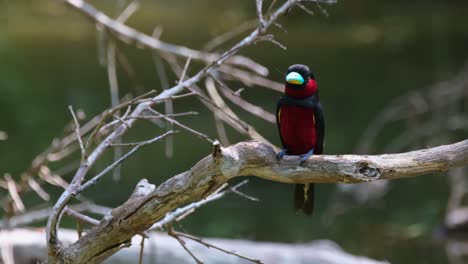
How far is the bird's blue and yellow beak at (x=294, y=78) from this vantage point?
256 cm

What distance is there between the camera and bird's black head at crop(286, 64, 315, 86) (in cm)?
257

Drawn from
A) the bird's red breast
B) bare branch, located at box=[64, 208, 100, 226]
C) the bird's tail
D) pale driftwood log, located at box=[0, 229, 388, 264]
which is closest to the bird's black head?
the bird's red breast

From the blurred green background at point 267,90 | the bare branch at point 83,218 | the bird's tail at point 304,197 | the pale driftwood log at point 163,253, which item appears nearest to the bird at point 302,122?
the bird's tail at point 304,197

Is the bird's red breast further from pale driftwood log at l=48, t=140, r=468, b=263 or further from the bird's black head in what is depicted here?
pale driftwood log at l=48, t=140, r=468, b=263

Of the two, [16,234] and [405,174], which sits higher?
[405,174]

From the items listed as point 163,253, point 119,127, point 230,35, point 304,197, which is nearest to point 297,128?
point 304,197

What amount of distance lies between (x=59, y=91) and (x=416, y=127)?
5439mm

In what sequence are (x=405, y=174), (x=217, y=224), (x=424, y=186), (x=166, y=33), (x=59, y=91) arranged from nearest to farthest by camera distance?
(x=405, y=174)
(x=217, y=224)
(x=424, y=186)
(x=59, y=91)
(x=166, y=33)

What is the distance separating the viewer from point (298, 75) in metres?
2.60

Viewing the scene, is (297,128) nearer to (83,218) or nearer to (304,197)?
(304,197)

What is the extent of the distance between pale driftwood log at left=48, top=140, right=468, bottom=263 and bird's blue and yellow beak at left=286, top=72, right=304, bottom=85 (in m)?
0.43

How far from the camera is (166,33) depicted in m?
13.7

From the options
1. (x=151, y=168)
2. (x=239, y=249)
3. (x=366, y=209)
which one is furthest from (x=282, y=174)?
(x=151, y=168)

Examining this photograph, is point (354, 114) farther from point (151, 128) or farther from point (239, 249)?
point (239, 249)
